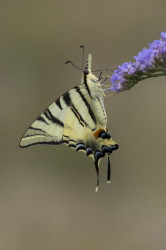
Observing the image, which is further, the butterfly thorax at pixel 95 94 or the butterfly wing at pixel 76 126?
the butterfly thorax at pixel 95 94

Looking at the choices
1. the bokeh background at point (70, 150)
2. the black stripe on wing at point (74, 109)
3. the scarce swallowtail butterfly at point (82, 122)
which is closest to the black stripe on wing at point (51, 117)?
the scarce swallowtail butterfly at point (82, 122)

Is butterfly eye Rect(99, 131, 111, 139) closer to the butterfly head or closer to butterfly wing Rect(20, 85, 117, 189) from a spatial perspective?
butterfly wing Rect(20, 85, 117, 189)

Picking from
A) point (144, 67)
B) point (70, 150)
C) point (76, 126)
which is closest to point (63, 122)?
point (76, 126)

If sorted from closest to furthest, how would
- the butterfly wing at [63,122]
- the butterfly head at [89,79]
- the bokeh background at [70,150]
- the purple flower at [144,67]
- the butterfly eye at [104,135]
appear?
the purple flower at [144,67], the butterfly wing at [63,122], the butterfly eye at [104,135], the butterfly head at [89,79], the bokeh background at [70,150]

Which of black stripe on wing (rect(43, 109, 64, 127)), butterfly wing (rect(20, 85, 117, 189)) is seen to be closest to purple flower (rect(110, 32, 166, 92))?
butterfly wing (rect(20, 85, 117, 189))

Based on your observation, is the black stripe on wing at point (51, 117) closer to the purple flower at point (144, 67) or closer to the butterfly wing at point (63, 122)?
the butterfly wing at point (63, 122)

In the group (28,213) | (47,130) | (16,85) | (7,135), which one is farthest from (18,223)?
(47,130)
